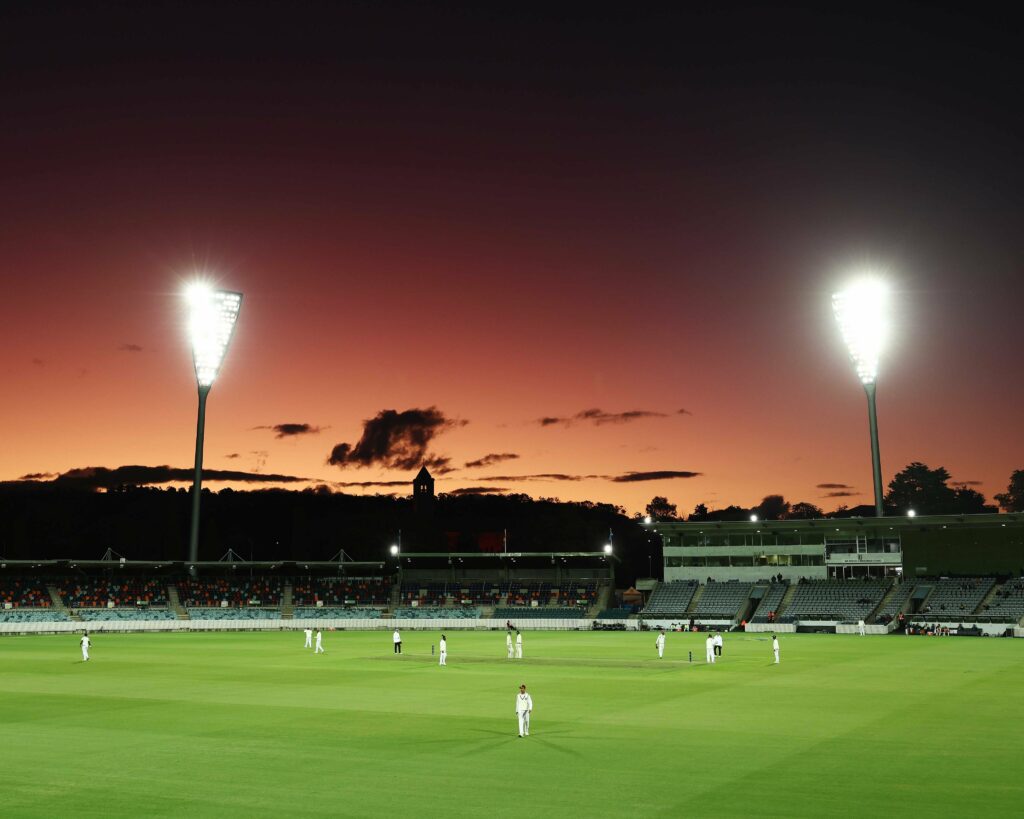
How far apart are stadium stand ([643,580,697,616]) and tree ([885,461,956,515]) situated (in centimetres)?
8666

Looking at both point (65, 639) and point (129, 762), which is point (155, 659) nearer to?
point (65, 639)

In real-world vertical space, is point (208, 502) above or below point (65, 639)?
above

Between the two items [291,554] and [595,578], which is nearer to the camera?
[595,578]

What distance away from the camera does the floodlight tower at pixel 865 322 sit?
80688 millimetres

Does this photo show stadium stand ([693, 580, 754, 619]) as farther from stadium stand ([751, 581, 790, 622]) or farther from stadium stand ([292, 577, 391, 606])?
stadium stand ([292, 577, 391, 606])

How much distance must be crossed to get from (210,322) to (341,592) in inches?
1681

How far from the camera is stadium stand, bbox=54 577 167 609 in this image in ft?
327

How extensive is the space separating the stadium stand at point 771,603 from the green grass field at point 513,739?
120 ft

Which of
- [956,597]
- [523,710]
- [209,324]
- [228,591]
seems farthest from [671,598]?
[523,710]

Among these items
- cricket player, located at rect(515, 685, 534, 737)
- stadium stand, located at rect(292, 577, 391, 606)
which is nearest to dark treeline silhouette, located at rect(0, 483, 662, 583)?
stadium stand, located at rect(292, 577, 391, 606)

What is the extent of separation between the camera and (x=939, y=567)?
92.7 m

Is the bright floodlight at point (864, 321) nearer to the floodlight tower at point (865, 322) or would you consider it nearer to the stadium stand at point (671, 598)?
the floodlight tower at point (865, 322)

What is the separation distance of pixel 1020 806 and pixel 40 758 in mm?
21854

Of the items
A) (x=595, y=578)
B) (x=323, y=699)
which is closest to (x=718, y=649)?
(x=323, y=699)
